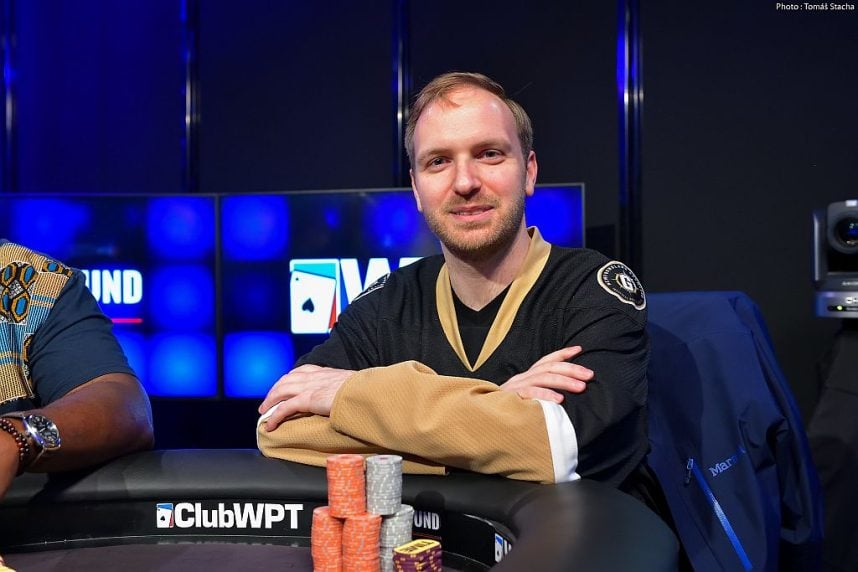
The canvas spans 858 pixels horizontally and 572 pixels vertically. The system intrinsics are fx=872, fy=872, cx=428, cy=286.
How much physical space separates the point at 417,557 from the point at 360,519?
0.28ft

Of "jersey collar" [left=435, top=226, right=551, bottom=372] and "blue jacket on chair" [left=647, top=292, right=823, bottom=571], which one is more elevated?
"jersey collar" [left=435, top=226, right=551, bottom=372]

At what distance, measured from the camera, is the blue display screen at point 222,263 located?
361cm

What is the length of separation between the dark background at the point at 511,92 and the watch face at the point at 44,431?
2.95m

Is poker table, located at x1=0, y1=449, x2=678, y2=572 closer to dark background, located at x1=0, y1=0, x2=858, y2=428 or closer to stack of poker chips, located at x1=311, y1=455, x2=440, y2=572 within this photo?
stack of poker chips, located at x1=311, y1=455, x2=440, y2=572

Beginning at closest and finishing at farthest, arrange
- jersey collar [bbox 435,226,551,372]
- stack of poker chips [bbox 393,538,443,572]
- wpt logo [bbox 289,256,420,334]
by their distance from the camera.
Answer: stack of poker chips [bbox 393,538,443,572] < jersey collar [bbox 435,226,551,372] < wpt logo [bbox 289,256,420,334]

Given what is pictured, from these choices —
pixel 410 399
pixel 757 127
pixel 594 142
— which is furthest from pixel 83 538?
pixel 757 127

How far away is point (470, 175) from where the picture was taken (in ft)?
5.33

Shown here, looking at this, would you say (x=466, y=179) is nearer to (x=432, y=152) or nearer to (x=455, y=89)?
(x=432, y=152)

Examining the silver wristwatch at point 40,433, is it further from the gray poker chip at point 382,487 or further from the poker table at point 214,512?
the gray poker chip at point 382,487

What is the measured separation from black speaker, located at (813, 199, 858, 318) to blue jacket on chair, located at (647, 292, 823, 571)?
3.82 ft

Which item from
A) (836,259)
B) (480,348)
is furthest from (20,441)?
(836,259)

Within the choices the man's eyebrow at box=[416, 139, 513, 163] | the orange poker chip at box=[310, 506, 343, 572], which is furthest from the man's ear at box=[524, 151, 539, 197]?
the orange poker chip at box=[310, 506, 343, 572]

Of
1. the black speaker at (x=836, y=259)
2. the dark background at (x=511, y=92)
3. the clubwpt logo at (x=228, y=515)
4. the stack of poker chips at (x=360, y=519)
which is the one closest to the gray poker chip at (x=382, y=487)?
the stack of poker chips at (x=360, y=519)

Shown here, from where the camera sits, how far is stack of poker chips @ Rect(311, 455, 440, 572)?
38.4 inches
